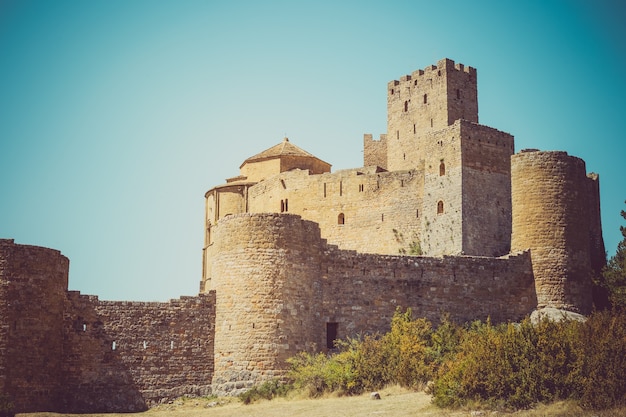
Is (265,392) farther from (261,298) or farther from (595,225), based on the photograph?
(595,225)

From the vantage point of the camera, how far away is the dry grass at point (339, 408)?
58.5 feet

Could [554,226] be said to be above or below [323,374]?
above

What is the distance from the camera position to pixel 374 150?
51188 mm

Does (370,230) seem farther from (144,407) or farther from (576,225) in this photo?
(144,407)

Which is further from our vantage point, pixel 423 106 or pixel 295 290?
pixel 423 106

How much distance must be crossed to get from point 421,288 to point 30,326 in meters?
11.4

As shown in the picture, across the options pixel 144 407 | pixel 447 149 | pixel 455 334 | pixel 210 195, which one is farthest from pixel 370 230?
pixel 144 407

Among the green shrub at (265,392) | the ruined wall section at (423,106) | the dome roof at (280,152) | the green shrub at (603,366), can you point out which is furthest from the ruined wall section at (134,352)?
the dome roof at (280,152)

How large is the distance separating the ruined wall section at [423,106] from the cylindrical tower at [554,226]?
50.3 ft

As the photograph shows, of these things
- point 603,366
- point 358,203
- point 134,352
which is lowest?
point 603,366

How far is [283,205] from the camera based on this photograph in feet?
148

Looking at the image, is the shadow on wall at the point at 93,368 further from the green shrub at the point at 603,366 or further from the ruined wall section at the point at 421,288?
the green shrub at the point at 603,366

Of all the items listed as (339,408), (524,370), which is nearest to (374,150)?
(339,408)

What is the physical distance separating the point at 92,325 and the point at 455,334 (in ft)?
32.5
